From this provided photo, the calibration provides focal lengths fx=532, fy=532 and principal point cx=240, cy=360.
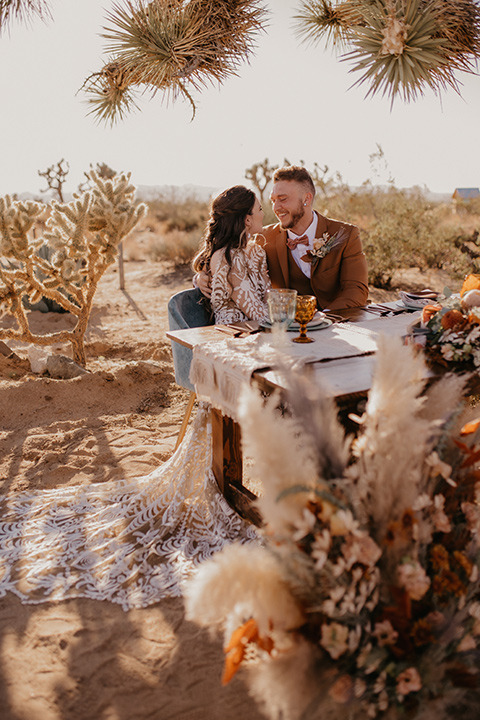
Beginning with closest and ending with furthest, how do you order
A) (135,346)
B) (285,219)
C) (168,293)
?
1. (285,219)
2. (135,346)
3. (168,293)

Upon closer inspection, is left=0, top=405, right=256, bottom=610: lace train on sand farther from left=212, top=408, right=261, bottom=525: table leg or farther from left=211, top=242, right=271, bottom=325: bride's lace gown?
left=211, top=242, right=271, bottom=325: bride's lace gown

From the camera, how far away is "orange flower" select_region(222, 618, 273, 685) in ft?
4.41

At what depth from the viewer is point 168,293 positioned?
1016cm

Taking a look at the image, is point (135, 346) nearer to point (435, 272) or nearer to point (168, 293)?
point (168, 293)

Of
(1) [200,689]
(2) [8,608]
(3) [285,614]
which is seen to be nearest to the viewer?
(3) [285,614]

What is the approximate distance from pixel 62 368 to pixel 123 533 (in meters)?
2.69

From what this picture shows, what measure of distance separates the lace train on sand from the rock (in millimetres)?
2024

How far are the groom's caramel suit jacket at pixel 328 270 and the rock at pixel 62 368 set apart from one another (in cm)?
218

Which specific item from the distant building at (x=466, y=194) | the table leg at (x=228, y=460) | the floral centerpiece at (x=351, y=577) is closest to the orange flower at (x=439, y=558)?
the floral centerpiece at (x=351, y=577)

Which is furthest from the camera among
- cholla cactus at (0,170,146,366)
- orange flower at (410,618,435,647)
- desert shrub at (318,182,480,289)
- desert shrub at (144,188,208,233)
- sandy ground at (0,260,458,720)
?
desert shrub at (144,188,208,233)

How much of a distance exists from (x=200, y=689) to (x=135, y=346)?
16.6ft

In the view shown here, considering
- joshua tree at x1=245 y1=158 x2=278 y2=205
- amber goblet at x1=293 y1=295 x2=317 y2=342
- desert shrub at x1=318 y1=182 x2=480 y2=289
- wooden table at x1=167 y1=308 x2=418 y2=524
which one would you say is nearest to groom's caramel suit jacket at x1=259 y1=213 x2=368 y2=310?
wooden table at x1=167 y1=308 x2=418 y2=524

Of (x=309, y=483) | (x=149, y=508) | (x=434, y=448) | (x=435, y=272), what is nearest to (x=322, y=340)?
(x=434, y=448)

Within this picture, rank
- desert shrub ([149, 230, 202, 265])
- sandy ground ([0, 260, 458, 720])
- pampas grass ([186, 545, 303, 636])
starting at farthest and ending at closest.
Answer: desert shrub ([149, 230, 202, 265]), sandy ground ([0, 260, 458, 720]), pampas grass ([186, 545, 303, 636])
